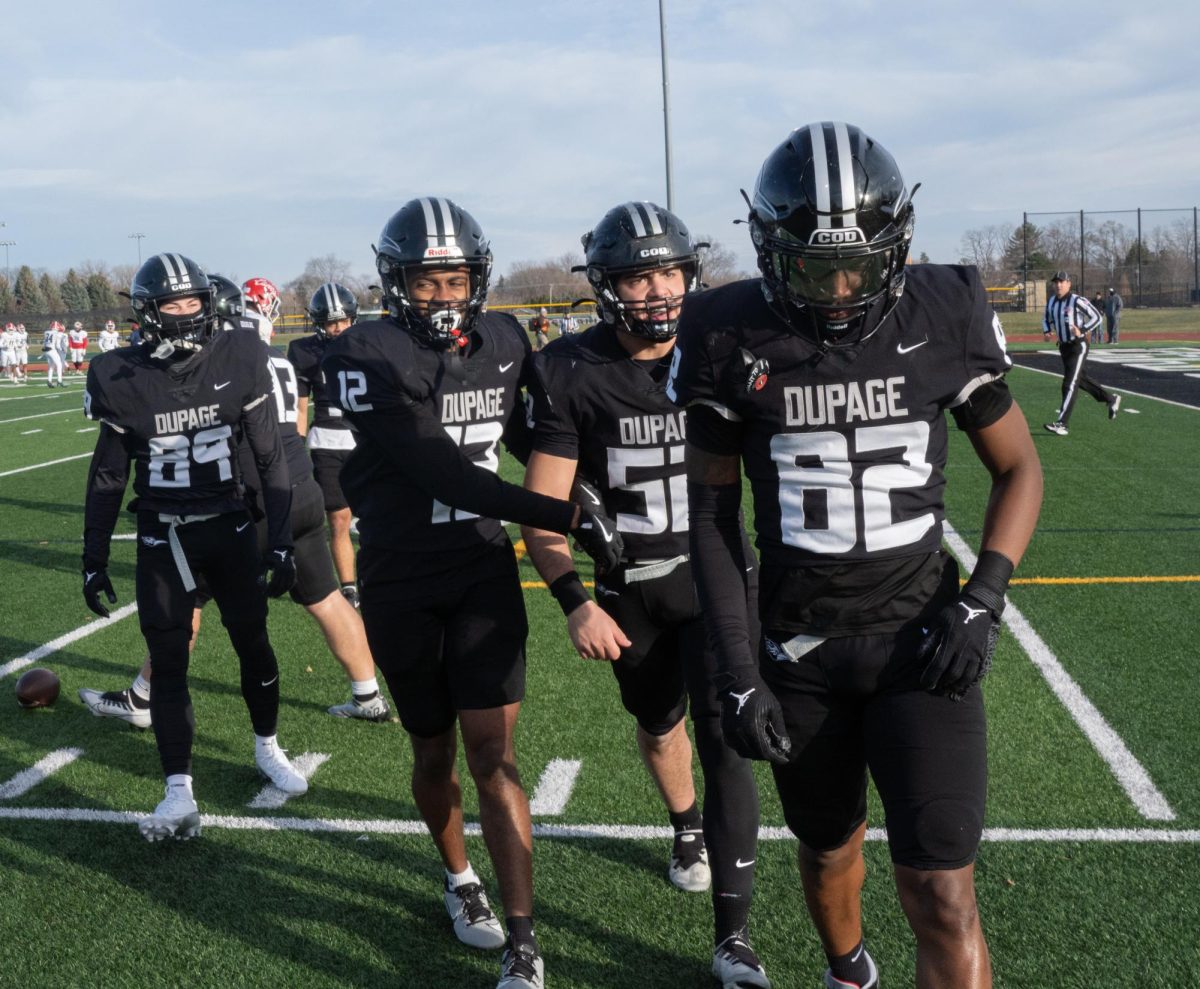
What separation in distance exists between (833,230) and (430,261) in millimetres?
1342

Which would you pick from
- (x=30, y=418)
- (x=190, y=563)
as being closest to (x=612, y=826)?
(x=190, y=563)

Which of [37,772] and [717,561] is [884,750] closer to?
[717,561]

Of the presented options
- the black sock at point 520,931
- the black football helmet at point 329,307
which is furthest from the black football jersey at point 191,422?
the black football helmet at point 329,307

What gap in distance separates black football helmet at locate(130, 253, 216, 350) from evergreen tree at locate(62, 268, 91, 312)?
98256mm

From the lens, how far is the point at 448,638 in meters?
3.23

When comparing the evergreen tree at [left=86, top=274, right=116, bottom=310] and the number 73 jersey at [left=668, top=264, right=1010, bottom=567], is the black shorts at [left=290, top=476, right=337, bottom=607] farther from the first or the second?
the evergreen tree at [left=86, top=274, right=116, bottom=310]

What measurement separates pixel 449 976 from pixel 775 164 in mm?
2290

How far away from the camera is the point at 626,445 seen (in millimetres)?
3312

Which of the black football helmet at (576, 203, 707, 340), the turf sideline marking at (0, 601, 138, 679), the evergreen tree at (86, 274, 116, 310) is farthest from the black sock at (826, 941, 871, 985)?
the evergreen tree at (86, 274, 116, 310)

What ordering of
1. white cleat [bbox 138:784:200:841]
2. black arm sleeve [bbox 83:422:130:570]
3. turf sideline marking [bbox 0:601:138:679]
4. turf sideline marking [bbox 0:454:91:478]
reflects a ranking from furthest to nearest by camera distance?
turf sideline marking [bbox 0:454:91:478] → turf sideline marking [bbox 0:601:138:679] → black arm sleeve [bbox 83:422:130:570] → white cleat [bbox 138:784:200:841]

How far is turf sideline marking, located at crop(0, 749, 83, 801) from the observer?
450 centimetres

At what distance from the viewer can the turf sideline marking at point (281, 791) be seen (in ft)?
14.2

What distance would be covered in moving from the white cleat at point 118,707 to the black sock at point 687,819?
2.70 m

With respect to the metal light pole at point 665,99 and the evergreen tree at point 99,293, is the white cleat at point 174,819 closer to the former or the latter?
the metal light pole at point 665,99
